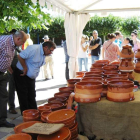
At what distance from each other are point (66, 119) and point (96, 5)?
3529mm

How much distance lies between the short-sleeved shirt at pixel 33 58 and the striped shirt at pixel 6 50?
0.22 metres

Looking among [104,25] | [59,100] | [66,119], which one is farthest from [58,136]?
[104,25]

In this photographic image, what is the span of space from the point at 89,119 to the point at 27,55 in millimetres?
1463

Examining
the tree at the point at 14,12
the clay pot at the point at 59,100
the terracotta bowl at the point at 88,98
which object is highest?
the tree at the point at 14,12

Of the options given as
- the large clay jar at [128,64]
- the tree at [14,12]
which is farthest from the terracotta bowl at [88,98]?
the tree at [14,12]

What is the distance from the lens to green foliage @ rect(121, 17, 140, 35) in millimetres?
29894

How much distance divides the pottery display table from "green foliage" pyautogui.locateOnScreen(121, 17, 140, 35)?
2981 centimetres

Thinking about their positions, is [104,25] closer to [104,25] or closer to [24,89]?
[104,25]

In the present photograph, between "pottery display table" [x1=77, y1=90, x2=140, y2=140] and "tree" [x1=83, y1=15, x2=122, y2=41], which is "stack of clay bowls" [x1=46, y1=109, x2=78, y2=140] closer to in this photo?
"pottery display table" [x1=77, y1=90, x2=140, y2=140]

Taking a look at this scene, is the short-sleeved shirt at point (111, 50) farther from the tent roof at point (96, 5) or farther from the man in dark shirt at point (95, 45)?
the tent roof at point (96, 5)

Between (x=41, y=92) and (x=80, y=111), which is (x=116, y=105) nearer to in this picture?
(x=80, y=111)

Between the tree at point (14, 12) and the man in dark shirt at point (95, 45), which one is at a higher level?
the tree at point (14, 12)

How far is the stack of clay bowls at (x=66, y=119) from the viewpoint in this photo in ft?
5.07

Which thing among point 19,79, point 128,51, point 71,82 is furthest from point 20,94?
point 128,51
